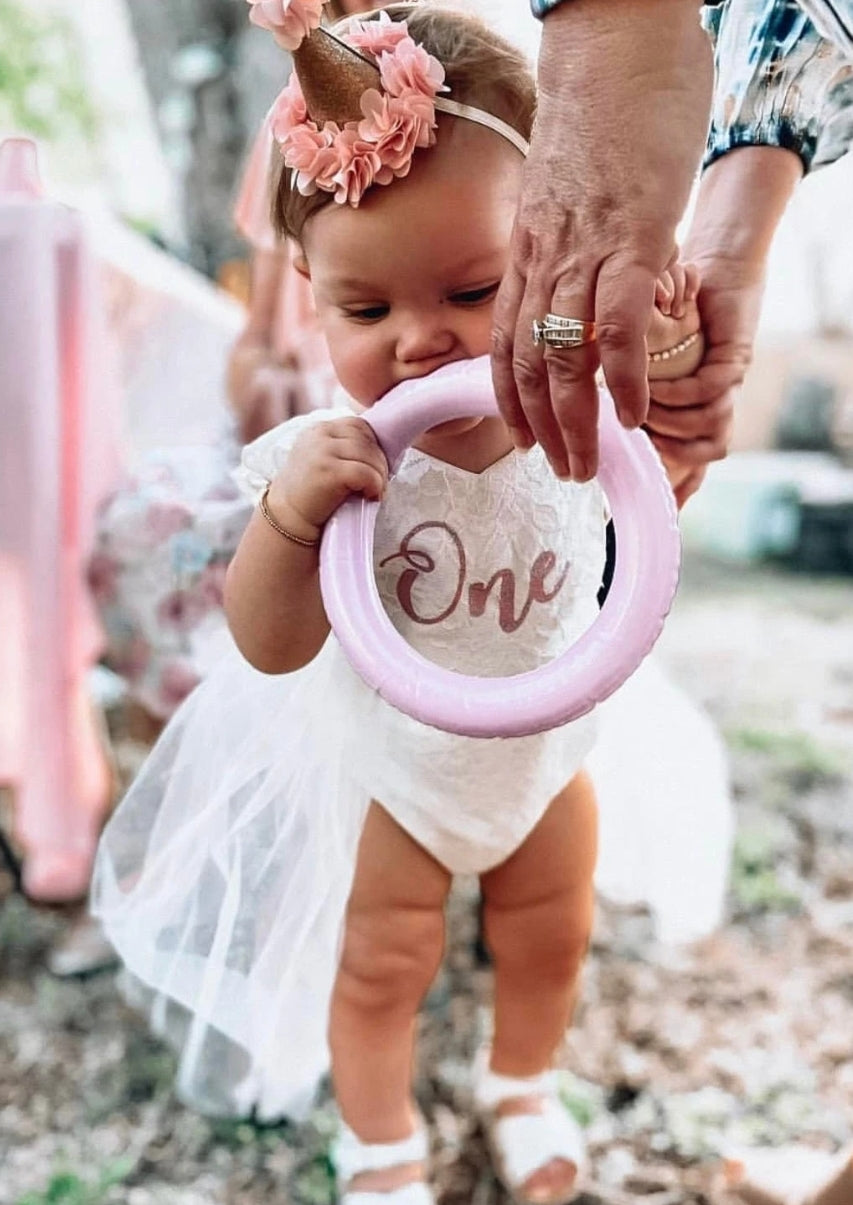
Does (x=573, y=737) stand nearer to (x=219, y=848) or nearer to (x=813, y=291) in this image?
(x=219, y=848)

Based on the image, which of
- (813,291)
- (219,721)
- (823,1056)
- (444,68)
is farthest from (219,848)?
(813,291)

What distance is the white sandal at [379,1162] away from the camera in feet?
3.12

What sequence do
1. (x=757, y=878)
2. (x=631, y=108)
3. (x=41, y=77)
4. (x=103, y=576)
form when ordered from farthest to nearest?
(x=41, y=77)
(x=757, y=878)
(x=103, y=576)
(x=631, y=108)

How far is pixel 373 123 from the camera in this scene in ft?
2.06

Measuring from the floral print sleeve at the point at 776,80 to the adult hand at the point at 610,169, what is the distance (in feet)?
0.91

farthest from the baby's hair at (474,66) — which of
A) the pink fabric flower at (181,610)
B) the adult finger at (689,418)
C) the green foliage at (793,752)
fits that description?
the green foliage at (793,752)

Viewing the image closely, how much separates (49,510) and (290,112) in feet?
2.35

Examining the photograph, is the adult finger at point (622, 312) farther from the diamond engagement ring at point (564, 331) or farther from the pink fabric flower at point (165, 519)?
the pink fabric flower at point (165, 519)

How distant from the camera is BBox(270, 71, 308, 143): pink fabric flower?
65 centimetres

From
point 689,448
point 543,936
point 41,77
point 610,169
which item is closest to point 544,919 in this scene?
point 543,936

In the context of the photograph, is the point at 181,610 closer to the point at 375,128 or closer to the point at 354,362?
the point at 354,362

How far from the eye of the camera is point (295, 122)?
2.14 feet

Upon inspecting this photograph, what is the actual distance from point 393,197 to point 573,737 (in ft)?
1.36

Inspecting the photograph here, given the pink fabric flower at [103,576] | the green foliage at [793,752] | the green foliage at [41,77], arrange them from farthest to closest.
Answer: the green foliage at [41,77]
the green foliage at [793,752]
the pink fabric flower at [103,576]
